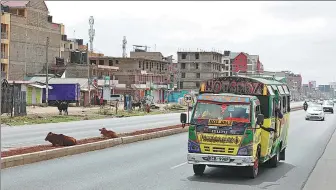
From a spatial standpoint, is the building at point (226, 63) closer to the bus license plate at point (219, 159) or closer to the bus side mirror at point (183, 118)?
the bus side mirror at point (183, 118)

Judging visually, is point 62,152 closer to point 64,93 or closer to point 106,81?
point 64,93

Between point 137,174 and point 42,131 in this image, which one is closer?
point 137,174

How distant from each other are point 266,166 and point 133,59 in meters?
86.0

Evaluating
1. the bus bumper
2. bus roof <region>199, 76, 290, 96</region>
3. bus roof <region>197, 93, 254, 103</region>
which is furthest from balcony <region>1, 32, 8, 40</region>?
the bus bumper

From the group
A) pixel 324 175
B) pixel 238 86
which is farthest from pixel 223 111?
pixel 324 175

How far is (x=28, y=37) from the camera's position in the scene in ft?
247

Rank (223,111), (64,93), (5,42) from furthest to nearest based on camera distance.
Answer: (5,42), (64,93), (223,111)

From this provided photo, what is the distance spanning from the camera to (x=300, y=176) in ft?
43.5

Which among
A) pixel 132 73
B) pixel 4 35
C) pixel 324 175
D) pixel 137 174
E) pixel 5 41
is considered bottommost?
pixel 324 175

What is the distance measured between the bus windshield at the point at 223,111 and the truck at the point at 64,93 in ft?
186

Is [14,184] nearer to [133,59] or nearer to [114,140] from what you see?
[114,140]

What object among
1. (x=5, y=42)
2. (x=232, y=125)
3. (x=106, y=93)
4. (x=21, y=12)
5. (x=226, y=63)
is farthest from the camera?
(x=226, y=63)

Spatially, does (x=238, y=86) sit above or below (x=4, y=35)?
below

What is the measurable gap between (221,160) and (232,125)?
88 centimetres
